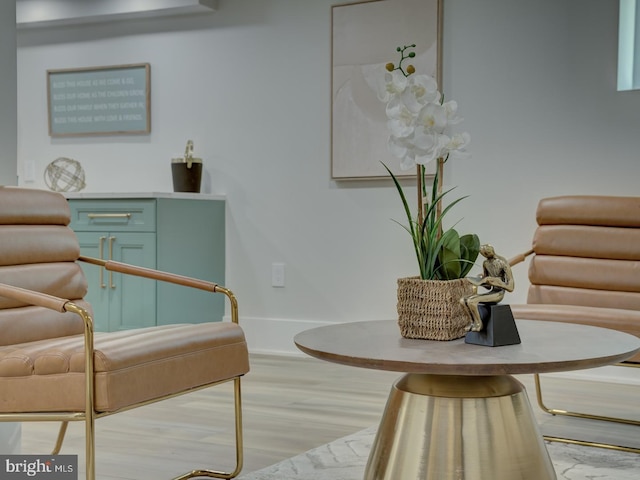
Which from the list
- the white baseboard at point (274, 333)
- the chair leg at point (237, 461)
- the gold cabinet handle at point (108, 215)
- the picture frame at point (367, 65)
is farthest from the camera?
the white baseboard at point (274, 333)

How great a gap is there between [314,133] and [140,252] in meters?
1.14

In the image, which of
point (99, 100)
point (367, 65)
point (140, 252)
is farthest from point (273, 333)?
point (99, 100)

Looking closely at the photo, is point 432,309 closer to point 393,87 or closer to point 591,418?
point 393,87

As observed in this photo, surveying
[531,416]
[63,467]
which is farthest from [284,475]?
[531,416]

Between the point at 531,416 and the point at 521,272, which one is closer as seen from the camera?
the point at 531,416

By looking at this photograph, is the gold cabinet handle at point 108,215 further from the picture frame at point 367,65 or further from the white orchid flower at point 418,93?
the white orchid flower at point 418,93

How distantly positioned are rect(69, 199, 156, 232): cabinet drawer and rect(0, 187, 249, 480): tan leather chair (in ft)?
5.41

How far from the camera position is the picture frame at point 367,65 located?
4.29 meters

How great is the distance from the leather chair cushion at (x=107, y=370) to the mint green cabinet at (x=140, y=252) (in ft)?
7.01

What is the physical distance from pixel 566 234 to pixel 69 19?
133 inches

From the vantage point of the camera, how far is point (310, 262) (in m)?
4.64

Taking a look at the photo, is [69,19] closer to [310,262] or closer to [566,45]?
[310,262]

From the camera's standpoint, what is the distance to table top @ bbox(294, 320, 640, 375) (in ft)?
5.55

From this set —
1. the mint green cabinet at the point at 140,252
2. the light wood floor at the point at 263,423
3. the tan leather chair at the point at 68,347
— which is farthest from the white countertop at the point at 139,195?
the tan leather chair at the point at 68,347
